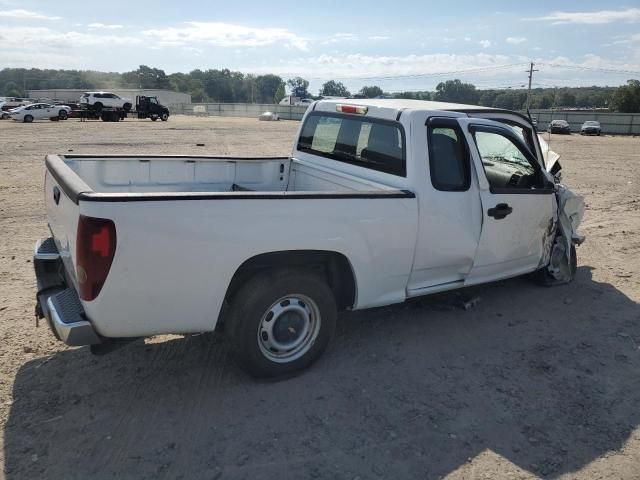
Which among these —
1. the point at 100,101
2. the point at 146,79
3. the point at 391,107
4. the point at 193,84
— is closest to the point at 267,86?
the point at 193,84

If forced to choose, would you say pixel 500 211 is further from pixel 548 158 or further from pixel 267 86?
pixel 267 86

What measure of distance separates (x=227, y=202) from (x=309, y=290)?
0.92 meters

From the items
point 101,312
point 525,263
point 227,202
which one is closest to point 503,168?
point 525,263

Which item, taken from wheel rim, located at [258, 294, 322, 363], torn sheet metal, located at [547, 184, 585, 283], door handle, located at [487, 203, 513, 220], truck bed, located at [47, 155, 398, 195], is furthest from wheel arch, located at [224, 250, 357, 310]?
torn sheet metal, located at [547, 184, 585, 283]

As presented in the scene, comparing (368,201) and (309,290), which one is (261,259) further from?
(368,201)

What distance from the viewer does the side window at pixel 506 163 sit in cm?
510

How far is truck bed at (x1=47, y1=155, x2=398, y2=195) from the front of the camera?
4707 mm

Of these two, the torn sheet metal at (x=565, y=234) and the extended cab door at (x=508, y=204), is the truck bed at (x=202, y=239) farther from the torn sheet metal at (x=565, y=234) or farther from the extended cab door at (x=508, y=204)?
the torn sheet metal at (x=565, y=234)

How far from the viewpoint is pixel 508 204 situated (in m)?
4.80

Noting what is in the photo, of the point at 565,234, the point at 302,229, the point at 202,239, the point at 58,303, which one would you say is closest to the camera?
the point at 202,239

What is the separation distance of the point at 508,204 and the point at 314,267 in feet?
6.49

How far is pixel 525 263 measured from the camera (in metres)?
5.35

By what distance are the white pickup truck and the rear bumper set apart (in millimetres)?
11

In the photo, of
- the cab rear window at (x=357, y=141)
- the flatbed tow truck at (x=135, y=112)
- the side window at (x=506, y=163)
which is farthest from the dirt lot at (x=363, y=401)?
the flatbed tow truck at (x=135, y=112)
